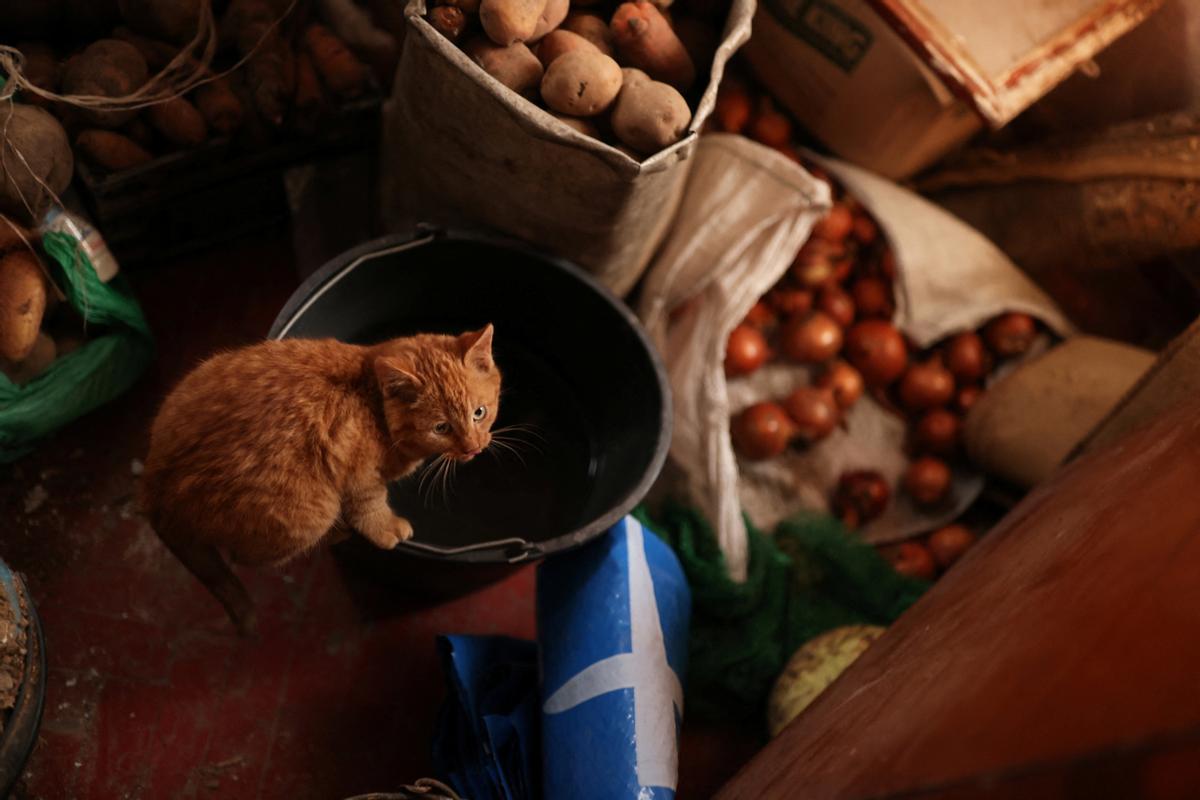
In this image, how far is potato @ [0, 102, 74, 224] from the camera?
2006mm

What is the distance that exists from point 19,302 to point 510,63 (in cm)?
122

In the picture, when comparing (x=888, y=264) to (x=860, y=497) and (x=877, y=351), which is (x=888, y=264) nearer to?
(x=877, y=351)

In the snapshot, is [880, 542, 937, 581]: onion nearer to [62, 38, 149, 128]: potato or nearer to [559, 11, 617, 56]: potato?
[559, 11, 617, 56]: potato

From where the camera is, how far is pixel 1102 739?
1.09m

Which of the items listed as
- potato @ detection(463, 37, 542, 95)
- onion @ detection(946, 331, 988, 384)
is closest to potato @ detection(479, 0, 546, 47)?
potato @ detection(463, 37, 542, 95)

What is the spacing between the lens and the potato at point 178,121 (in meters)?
2.35

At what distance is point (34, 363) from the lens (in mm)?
2180

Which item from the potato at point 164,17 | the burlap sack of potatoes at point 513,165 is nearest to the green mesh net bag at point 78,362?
the potato at point 164,17

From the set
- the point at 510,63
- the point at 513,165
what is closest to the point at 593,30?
the point at 510,63

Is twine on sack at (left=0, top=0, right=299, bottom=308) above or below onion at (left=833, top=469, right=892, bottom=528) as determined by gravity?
above

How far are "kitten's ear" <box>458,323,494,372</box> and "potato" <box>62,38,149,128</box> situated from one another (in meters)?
1.17

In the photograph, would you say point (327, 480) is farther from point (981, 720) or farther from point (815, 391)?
point (815, 391)

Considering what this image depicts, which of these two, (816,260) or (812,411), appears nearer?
(812,411)

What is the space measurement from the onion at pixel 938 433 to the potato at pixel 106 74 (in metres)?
2.43
